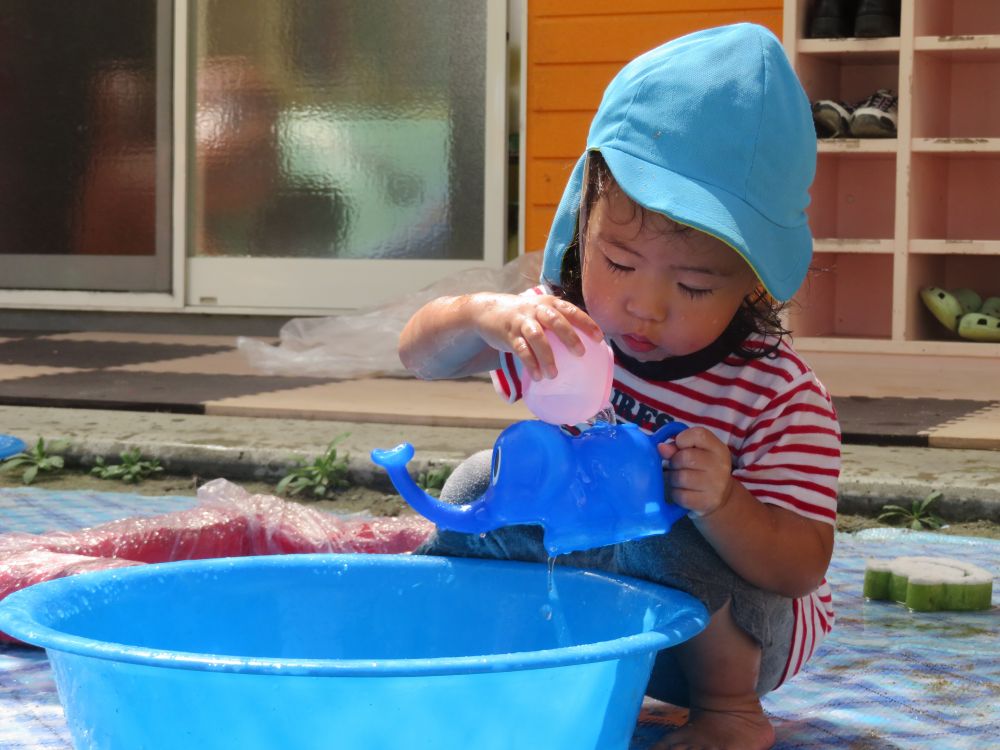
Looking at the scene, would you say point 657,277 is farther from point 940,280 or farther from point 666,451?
point 940,280

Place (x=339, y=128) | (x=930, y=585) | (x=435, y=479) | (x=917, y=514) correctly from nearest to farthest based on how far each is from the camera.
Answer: (x=930, y=585) → (x=917, y=514) → (x=435, y=479) → (x=339, y=128)

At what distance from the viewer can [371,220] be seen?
4.64 metres

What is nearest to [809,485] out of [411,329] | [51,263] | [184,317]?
[411,329]

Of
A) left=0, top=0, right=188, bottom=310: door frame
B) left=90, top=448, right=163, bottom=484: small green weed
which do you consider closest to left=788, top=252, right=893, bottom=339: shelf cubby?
left=0, top=0, right=188, bottom=310: door frame

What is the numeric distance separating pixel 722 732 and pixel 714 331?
31 cm

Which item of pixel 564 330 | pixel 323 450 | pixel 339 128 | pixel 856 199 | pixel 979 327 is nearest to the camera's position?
pixel 564 330

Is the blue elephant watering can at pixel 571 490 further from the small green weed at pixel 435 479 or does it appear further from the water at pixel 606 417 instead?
the small green weed at pixel 435 479

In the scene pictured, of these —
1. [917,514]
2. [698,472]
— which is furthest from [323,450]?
[698,472]

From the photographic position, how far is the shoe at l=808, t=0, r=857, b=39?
4012 millimetres

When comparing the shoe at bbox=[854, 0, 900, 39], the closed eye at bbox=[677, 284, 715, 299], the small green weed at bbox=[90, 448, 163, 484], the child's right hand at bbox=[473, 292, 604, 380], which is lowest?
the small green weed at bbox=[90, 448, 163, 484]

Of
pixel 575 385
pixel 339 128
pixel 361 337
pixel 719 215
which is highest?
pixel 339 128

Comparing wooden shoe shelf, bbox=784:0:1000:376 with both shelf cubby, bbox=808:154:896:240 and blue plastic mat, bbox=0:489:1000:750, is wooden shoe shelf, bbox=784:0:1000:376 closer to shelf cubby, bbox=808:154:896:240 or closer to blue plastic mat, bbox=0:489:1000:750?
shelf cubby, bbox=808:154:896:240

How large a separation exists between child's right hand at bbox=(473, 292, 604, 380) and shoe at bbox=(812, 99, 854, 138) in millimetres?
3137

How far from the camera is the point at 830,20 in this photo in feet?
13.1
